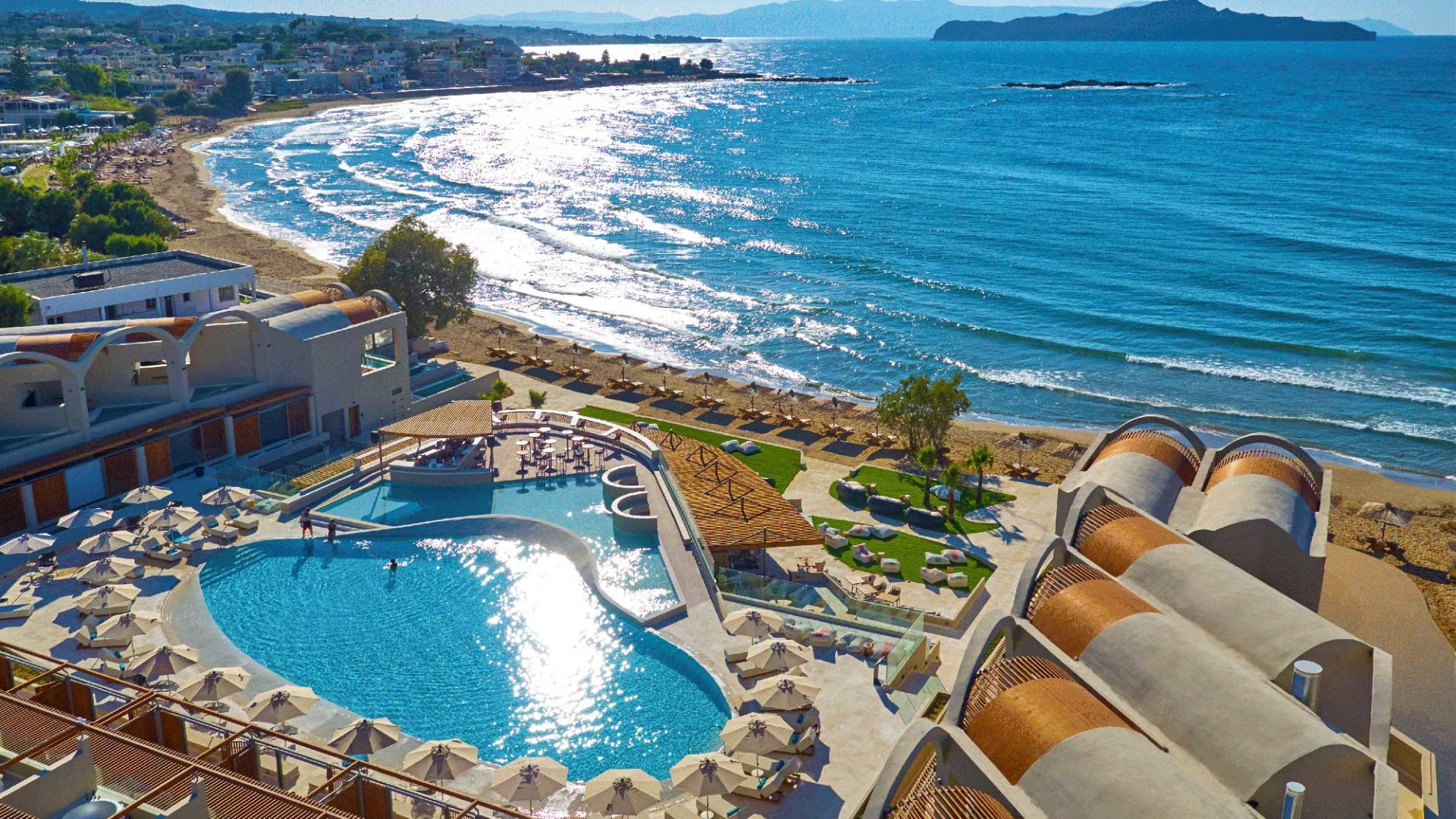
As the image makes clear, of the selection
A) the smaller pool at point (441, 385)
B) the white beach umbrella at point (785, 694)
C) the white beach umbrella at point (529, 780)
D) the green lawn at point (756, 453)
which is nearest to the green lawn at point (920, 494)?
the green lawn at point (756, 453)

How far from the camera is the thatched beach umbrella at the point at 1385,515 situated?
41.4 m

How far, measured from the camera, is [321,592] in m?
32.1

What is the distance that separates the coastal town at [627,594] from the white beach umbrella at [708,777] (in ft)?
0.25

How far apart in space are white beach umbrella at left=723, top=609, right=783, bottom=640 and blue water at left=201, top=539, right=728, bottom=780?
4.42 ft

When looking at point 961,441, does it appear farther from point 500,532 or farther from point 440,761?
point 440,761

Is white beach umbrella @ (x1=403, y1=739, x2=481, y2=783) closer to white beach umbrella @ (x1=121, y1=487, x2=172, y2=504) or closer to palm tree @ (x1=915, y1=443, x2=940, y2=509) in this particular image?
white beach umbrella @ (x1=121, y1=487, x2=172, y2=504)

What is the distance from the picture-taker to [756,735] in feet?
77.1

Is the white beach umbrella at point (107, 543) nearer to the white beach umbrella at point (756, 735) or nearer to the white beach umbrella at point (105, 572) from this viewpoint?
the white beach umbrella at point (105, 572)

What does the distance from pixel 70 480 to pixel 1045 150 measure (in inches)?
5001

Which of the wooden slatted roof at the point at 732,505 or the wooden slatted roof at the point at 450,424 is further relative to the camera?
the wooden slatted roof at the point at 450,424

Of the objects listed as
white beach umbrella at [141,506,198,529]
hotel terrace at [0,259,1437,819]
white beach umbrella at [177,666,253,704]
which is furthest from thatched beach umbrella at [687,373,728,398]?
white beach umbrella at [177,666,253,704]

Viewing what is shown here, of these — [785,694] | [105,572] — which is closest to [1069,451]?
[785,694]

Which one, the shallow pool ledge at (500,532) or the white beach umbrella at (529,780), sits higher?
the white beach umbrella at (529,780)

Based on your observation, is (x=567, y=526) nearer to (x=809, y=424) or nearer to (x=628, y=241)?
(x=809, y=424)
